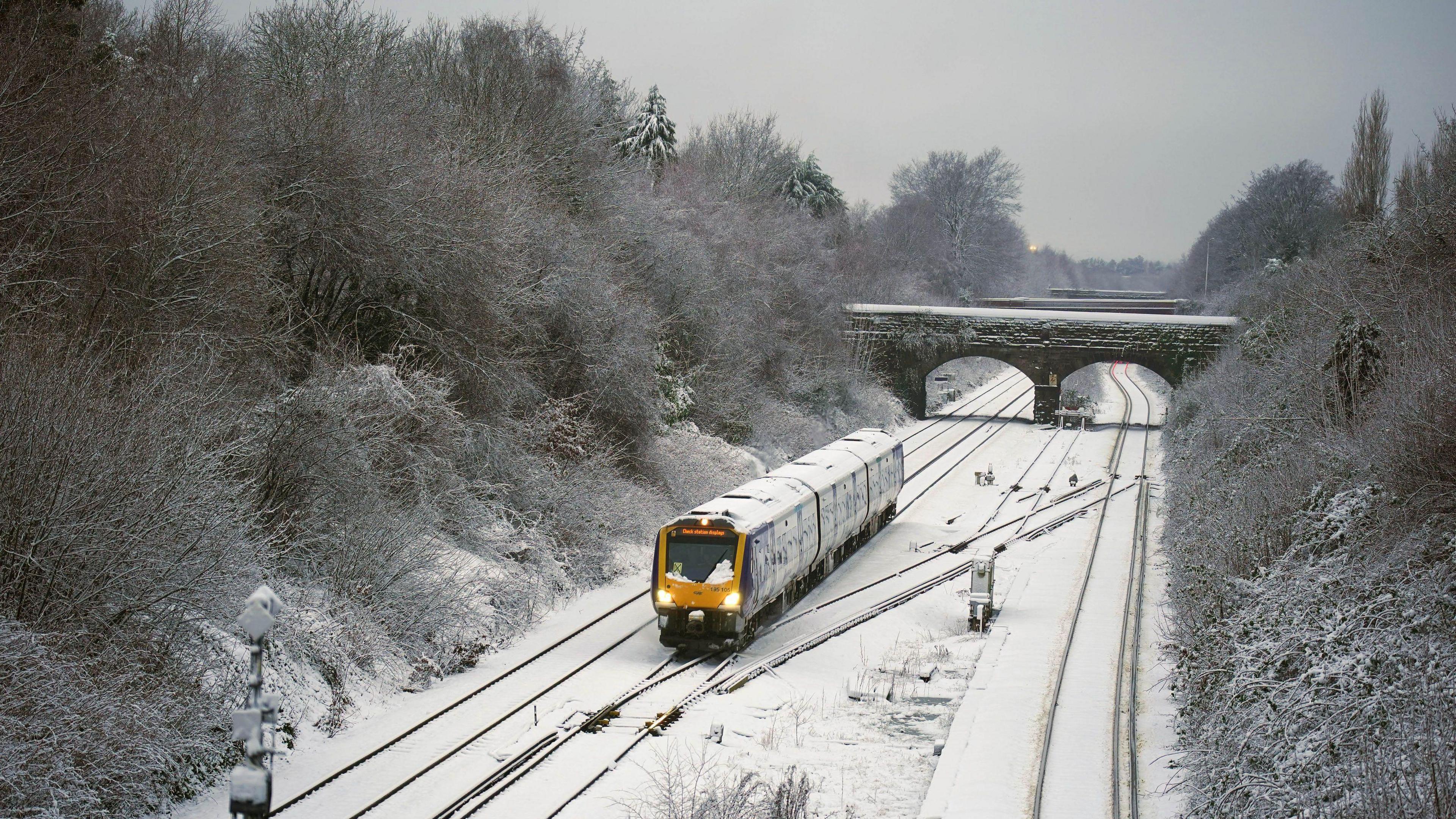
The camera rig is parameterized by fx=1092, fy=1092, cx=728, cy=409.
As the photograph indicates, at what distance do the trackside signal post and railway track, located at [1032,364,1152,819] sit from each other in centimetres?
828

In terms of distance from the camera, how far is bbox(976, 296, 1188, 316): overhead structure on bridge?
94.1 m

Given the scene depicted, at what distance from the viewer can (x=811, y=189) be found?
66.3 meters

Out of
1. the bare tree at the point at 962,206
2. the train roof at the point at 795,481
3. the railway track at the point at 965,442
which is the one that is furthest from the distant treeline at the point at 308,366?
the bare tree at the point at 962,206

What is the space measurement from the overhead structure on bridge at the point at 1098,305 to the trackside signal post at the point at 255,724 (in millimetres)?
84099

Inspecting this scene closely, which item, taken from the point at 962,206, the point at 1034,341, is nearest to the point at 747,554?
the point at 1034,341

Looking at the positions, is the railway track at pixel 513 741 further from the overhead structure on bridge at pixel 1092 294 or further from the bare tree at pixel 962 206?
the overhead structure on bridge at pixel 1092 294

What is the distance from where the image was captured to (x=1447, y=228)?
24.0 m

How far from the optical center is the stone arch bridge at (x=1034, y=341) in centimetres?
4866

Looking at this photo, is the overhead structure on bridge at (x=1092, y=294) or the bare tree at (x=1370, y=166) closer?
the bare tree at (x=1370, y=166)

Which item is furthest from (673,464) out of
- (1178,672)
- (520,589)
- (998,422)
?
(998,422)

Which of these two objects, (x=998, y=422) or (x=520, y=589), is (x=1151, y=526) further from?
(x=998, y=422)

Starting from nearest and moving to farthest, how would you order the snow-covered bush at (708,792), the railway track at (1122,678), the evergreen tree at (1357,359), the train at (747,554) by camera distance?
the snow-covered bush at (708,792) < the railway track at (1122,678) < the train at (747,554) < the evergreen tree at (1357,359)

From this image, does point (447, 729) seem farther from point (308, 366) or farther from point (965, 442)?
point (965, 442)

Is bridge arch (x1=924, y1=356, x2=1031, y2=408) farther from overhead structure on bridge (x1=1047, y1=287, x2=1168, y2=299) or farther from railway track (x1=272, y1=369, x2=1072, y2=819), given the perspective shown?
overhead structure on bridge (x1=1047, y1=287, x2=1168, y2=299)
